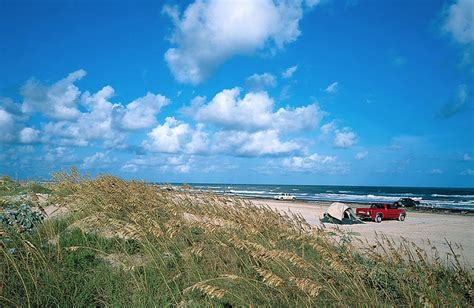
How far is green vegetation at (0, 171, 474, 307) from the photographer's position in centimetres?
397

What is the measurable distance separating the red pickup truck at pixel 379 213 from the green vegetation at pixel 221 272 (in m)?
17.3

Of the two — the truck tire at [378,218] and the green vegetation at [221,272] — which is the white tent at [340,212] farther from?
the green vegetation at [221,272]

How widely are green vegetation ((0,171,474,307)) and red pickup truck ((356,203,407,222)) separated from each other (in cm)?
1732

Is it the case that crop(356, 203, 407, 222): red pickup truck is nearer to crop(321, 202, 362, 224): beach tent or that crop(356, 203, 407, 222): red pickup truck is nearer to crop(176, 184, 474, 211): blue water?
crop(321, 202, 362, 224): beach tent

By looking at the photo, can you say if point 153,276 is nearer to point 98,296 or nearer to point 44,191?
point 98,296

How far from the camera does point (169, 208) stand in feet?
23.5

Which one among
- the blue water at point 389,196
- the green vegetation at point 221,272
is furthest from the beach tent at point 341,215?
the green vegetation at point 221,272

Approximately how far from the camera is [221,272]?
16.0 feet

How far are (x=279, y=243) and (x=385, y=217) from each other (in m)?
20.2

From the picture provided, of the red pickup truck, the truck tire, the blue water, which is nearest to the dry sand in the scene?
the truck tire

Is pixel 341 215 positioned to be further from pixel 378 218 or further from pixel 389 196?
pixel 389 196

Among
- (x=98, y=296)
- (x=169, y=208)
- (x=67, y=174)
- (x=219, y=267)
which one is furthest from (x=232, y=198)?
(x=67, y=174)

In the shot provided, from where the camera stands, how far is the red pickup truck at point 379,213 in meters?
22.8

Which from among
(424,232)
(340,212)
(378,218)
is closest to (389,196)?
(378,218)
